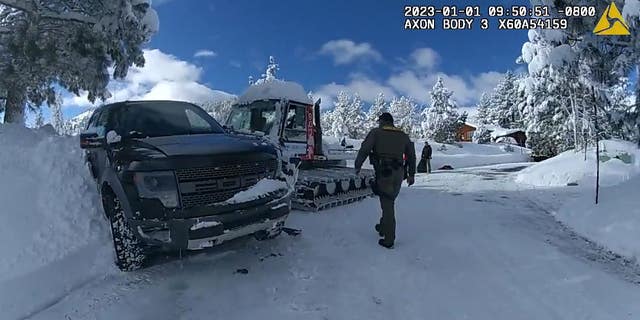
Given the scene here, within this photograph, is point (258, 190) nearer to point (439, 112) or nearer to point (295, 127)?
point (295, 127)

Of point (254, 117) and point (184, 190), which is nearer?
point (184, 190)

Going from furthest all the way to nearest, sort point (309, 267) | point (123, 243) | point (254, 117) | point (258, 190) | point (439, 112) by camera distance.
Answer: point (439, 112) → point (254, 117) → point (309, 267) → point (258, 190) → point (123, 243)

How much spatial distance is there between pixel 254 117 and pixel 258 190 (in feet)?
19.1

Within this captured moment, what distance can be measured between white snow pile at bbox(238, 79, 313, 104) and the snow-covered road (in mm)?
4447

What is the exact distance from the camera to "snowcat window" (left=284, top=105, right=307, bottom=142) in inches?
403

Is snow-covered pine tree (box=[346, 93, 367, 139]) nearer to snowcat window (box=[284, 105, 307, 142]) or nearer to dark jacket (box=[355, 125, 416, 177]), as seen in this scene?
A: snowcat window (box=[284, 105, 307, 142])


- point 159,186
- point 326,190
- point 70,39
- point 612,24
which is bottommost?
point 326,190

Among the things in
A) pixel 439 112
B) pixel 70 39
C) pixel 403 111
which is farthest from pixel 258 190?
pixel 403 111

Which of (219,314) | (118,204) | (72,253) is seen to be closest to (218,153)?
(118,204)

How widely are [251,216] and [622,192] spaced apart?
6955 mm

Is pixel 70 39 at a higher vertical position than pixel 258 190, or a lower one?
higher

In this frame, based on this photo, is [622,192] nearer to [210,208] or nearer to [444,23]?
[444,23]

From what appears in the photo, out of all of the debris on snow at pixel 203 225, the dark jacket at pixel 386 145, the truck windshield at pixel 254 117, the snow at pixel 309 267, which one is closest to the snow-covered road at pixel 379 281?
the snow at pixel 309 267

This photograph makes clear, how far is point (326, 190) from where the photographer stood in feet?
30.7
